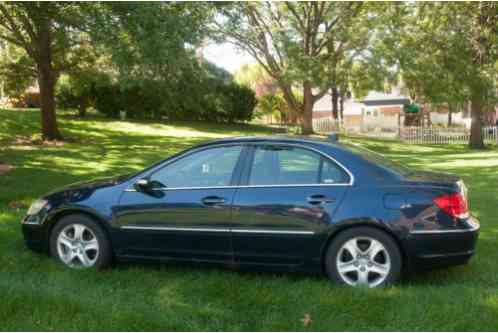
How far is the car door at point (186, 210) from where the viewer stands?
5.38 meters

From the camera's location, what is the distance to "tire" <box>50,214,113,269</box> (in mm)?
5707

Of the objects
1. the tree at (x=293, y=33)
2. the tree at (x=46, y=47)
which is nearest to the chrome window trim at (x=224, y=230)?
the tree at (x=46, y=47)

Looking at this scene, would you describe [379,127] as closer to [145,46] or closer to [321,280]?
[145,46]

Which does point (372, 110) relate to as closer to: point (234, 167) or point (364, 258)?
point (234, 167)

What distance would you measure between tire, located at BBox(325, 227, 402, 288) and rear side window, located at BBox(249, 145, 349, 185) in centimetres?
54

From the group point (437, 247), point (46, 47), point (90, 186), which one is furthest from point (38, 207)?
point (46, 47)

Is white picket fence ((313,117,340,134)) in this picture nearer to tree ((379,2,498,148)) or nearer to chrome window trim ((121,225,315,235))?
tree ((379,2,498,148))

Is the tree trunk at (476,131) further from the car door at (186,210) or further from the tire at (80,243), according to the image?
the tire at (80,243)

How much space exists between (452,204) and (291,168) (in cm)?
149

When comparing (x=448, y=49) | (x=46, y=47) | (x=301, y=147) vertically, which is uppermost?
(x=448, y=49)

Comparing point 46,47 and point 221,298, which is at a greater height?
point 46,47

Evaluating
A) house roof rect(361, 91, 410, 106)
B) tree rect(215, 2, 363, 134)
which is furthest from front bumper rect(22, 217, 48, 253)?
house roof rect(361, 91, 410, 106)

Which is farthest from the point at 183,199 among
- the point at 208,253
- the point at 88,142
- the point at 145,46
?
the point at 88,142

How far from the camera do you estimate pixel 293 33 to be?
91.7 feet
